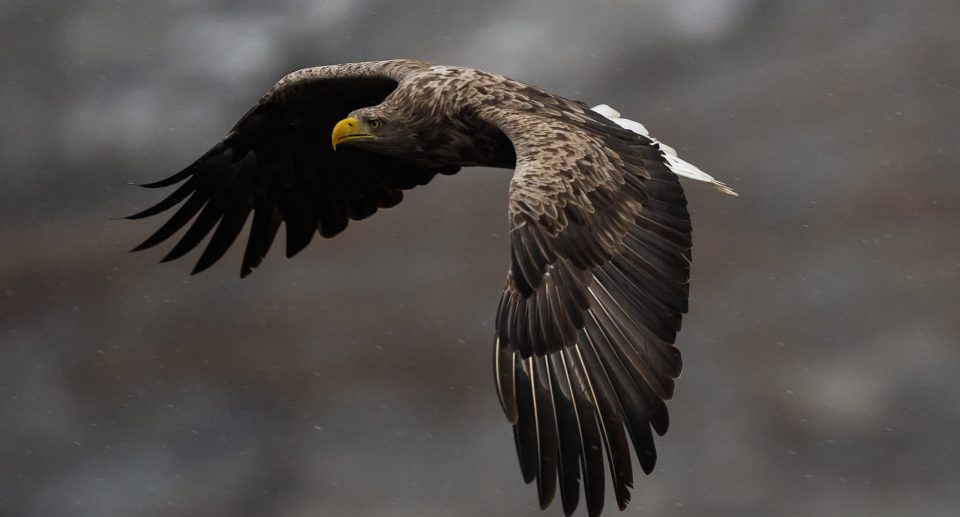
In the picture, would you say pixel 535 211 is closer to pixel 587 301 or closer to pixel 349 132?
pixel 587 301

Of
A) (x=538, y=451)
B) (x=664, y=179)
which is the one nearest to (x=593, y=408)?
(x=538, y=451)

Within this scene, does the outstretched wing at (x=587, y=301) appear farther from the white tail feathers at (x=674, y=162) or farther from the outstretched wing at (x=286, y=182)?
the outstretched wing at (x=286, y=182)

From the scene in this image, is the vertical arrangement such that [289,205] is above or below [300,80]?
below

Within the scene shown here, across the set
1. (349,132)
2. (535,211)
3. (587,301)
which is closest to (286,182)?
(349,132)

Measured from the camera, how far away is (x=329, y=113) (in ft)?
27.8

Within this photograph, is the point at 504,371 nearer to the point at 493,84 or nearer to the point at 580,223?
the point at 580,223

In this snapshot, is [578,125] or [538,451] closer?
A: [538,451]

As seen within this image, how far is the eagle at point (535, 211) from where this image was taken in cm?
587

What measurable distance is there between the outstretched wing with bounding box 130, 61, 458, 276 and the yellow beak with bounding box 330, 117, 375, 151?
2.54 feet

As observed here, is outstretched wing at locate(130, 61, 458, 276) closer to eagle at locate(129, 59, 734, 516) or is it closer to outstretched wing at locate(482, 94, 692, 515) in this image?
eagle at locate(129, 59, 734, 516)

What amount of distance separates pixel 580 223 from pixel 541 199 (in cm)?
20

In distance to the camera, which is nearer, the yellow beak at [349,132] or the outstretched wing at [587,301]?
the outstretched wing at [587,301]

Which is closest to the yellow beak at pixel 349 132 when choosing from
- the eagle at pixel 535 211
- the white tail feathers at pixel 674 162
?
the eagle at pixel 535 211

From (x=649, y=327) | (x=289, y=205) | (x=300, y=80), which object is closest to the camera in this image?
(x=649, y=327)
